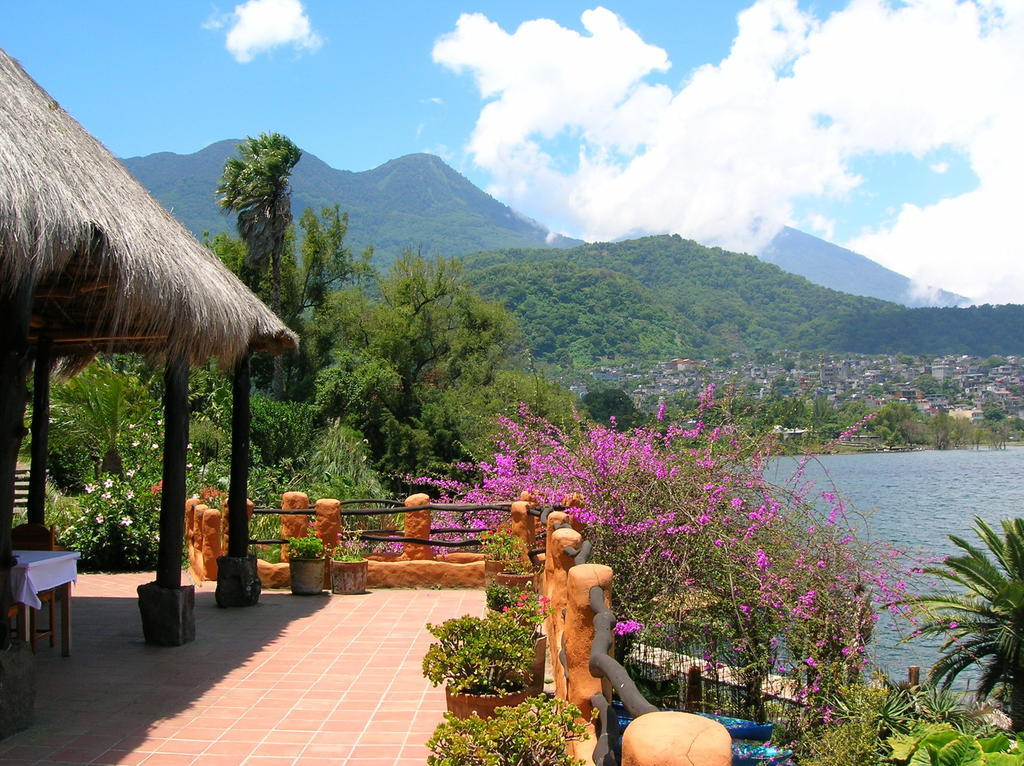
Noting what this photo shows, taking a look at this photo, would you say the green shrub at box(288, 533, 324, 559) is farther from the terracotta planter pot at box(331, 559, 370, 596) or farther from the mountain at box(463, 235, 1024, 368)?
the mountain at box(463, 235, 1024, 368)

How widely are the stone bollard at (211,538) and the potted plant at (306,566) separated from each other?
902mm

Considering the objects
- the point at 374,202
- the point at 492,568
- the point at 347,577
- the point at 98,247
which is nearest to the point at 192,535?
the point at 347,577

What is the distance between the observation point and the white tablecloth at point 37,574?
5215mm

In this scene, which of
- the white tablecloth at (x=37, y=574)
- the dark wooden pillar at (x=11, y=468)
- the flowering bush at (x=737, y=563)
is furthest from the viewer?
the flowering bush at (x=737, y=563)

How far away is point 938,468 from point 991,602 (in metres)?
36.4

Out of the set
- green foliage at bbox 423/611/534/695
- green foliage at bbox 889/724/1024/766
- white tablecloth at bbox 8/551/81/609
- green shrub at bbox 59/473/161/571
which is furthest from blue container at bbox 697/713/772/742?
green shrub at bbox 59/473/161/571

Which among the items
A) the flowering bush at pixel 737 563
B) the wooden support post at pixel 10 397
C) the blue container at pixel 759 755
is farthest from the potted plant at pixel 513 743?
the flowering bush at pixel 737 563

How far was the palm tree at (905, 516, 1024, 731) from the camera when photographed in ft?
41.1

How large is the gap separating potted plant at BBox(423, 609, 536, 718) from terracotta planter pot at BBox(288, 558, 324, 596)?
14.1ft

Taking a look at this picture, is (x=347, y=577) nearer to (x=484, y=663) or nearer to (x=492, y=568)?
(x=492, y=568)

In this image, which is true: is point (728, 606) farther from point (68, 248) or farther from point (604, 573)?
point (68, 248)

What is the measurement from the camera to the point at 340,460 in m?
20.8

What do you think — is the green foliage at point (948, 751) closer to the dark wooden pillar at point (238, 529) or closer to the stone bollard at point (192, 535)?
the dark wooden pillar at point (238, 529)

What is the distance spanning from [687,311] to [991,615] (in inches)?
2782
